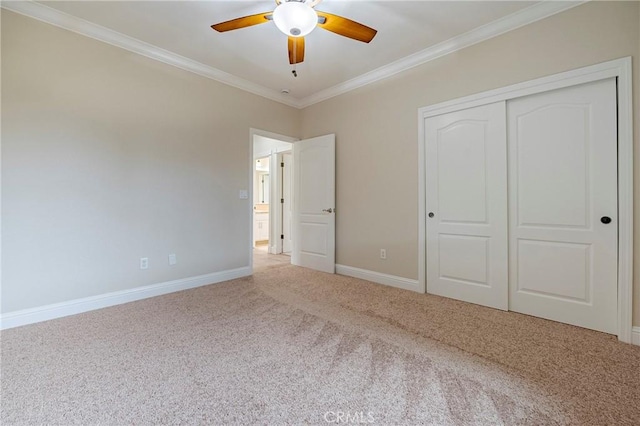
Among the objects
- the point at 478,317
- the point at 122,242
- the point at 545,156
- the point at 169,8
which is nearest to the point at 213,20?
the point at 169,8

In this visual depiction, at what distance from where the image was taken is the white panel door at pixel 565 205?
214 centimetres

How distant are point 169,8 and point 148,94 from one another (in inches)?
38.0

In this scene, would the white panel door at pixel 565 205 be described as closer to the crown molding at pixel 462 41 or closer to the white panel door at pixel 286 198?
the crown molding at pixel 462 41

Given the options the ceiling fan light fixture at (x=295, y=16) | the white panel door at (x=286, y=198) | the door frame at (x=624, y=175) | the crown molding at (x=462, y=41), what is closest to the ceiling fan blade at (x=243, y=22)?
the ceiling fan light fixture at (x=295, y=16)

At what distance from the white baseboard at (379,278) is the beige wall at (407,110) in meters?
0.07

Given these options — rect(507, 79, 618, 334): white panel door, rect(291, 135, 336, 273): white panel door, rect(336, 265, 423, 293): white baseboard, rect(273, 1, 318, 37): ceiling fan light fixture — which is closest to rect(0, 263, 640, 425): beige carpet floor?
rect(507, 79, 618, 334): white panel door

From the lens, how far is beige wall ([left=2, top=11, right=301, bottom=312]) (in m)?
2.31

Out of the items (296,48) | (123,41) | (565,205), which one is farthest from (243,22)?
(565,205)

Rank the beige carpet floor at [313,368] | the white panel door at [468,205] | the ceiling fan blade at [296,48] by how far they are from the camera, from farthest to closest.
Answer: the white panel door at [468,205] < the ceiling fan blade at [296,48] < the beige carpet floor at [313,368]

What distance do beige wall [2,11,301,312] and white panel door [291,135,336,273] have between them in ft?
3.56

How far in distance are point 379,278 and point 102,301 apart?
9.96ft

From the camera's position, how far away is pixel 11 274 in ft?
7.43

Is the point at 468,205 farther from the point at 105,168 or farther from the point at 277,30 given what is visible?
the point at 105,168

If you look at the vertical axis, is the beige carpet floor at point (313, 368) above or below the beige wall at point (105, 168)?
below
